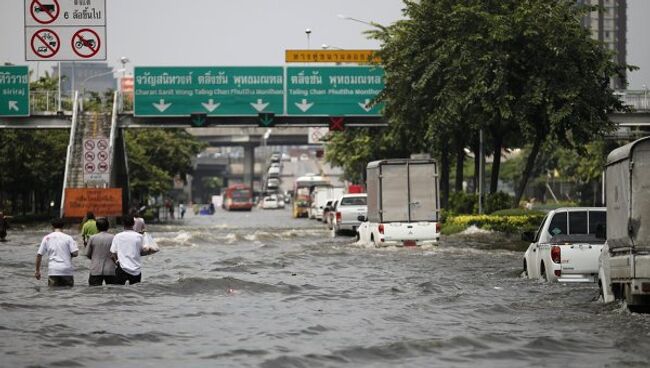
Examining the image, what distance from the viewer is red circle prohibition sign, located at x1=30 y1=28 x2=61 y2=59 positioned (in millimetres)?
34844

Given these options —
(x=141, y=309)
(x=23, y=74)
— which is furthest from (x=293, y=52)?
(x=141, y=309)

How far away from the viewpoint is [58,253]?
2044 cm

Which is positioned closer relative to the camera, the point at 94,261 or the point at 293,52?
the point at 94,261

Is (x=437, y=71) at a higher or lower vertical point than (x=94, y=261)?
higher

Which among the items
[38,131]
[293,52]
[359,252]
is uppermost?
[293,52]

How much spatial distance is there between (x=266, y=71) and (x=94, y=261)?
133ft

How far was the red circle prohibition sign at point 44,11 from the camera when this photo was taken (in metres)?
34.8

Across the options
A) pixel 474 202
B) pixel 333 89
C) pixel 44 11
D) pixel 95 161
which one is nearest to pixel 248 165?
pixel 333 89

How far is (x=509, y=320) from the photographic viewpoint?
711 inches

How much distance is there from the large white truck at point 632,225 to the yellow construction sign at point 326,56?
202 feet

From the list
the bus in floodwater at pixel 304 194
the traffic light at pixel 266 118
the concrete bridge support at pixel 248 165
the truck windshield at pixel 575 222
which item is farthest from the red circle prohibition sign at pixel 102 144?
the concrete bridge support at pixel 248 165

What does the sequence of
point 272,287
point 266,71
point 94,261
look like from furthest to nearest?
point 266,71 → point 272,287 → point 94,261

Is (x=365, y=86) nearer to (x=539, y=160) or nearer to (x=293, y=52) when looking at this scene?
(x=293, y=52)

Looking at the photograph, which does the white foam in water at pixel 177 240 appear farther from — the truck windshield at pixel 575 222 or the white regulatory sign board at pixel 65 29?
the truck windshield at pixel 575 222
